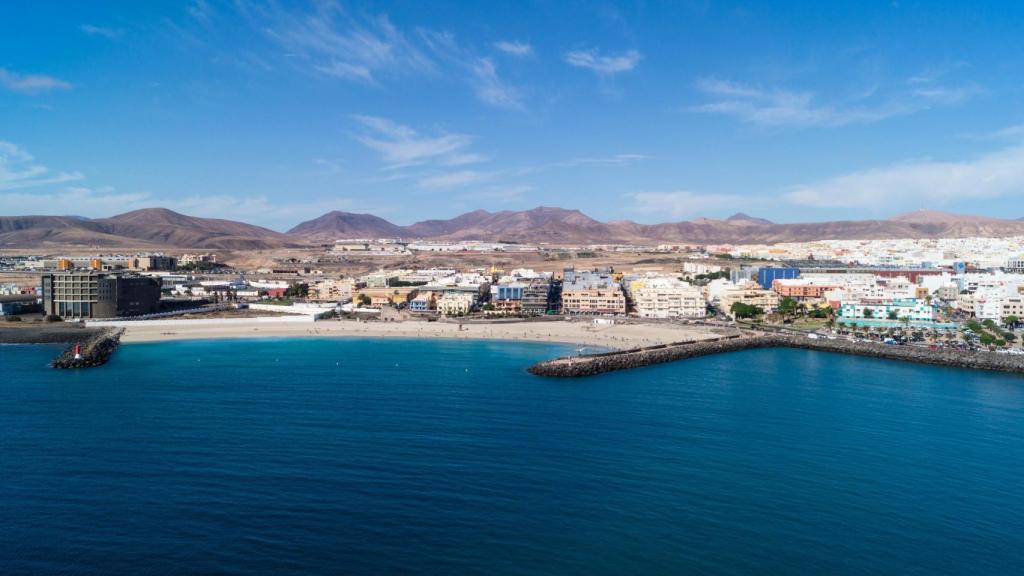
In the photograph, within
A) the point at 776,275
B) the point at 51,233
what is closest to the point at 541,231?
the point at 51,233

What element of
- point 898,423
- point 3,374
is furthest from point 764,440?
point 3,374

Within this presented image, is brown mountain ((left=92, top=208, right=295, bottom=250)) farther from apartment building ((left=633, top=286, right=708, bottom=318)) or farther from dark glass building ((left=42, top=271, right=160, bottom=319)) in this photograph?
apartment building ((left=633, top=286, right=708, bottom=318))

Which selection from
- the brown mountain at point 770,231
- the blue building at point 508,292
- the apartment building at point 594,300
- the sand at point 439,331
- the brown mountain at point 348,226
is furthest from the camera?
the brown mountain at point 348,226

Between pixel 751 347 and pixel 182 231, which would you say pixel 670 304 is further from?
pixel 182 231

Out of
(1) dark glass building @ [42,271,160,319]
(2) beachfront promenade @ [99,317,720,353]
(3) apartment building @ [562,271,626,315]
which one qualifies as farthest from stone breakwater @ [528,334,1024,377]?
(1) dark glass building @ [42,271,160,319]

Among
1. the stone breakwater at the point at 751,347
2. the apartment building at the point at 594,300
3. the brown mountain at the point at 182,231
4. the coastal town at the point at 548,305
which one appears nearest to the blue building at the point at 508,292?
the coastal town at the point at 548,305

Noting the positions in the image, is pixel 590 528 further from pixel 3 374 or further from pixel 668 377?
pixel 3 374

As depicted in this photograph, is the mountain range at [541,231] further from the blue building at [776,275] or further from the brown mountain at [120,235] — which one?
the blue building at [776,275]
